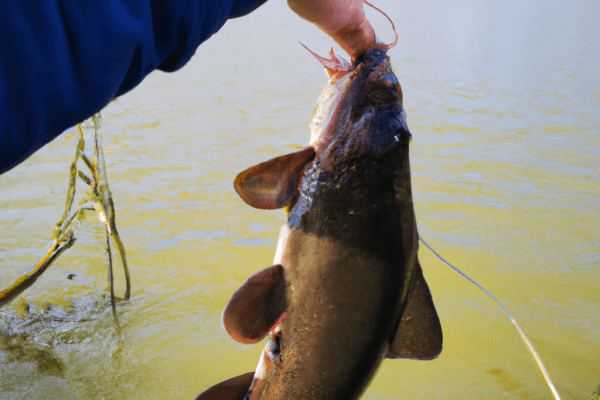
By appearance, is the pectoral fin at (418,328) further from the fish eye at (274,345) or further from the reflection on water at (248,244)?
the reflection on water at (248,244)

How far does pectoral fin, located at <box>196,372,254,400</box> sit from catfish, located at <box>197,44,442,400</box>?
0.57ft

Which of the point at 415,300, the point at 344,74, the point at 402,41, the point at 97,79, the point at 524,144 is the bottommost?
the point at 402,41

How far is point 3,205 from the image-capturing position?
13.0 ft

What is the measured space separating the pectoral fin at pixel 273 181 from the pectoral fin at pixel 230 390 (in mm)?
490

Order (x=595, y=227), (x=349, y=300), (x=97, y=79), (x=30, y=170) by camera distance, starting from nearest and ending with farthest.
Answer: (x=97, y=79), (x=349, y=300), (x=595, y=227), (x=30, y=170)

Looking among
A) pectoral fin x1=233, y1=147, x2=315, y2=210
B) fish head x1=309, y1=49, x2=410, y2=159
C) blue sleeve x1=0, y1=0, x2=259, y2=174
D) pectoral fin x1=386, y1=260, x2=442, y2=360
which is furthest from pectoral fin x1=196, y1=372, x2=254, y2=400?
blue sleeve x1=0, y1=0, x2=259, y2=174

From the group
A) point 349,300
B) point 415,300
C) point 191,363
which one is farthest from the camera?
point 191,363

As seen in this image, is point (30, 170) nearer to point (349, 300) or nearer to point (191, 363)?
point (191, 363)

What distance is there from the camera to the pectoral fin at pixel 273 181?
3.59ft

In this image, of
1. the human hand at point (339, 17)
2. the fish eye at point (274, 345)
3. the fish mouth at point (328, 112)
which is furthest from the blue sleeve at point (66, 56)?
the fish eye at point (274, 345)

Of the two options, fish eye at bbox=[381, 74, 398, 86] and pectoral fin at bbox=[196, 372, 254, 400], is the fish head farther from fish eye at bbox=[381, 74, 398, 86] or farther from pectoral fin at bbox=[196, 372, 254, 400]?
pectoral fin at bbox=[196, 372, 254, 400]

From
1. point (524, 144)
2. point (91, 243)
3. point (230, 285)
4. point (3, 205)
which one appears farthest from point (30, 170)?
point (524, 144)

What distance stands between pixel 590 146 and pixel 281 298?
5933 millimetres

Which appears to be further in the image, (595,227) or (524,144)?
(524,144)
